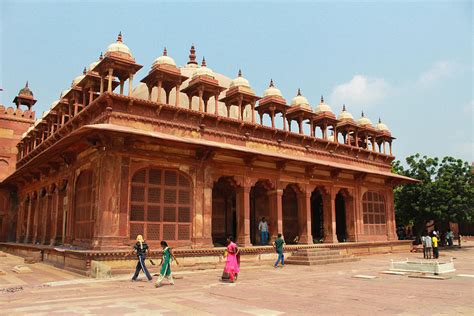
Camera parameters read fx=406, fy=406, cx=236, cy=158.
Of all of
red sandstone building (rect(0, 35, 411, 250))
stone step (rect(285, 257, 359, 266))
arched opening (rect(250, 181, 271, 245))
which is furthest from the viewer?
arched opening (rect(250, 181, 271, 245))

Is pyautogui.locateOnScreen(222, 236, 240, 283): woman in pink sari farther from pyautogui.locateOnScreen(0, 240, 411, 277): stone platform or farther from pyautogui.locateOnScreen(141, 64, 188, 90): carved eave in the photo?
pyautogui.locateOnScreen(141, 64, 188, 90): carved eave

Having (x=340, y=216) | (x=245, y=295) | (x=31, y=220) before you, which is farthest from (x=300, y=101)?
(x=31, y=220)

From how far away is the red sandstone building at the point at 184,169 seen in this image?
14.2 m

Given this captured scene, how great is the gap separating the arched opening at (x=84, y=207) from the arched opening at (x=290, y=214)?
10.3 m

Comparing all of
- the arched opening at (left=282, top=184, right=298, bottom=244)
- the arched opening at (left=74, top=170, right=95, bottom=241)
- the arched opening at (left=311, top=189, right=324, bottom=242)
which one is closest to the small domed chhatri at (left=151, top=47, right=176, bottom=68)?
the arched opening at (left=74, top=170, right=95, bottom=241)

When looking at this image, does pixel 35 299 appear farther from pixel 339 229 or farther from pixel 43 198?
pixel 339 229

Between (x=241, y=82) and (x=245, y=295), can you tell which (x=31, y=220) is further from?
(x=245, y=295)

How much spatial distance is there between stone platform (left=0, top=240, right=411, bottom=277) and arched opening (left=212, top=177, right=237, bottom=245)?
10.8 feet

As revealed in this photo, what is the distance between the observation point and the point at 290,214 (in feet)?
71.8

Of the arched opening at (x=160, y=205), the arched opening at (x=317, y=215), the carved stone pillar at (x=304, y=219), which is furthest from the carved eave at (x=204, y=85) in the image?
the arched opening at (x=317, y=215)

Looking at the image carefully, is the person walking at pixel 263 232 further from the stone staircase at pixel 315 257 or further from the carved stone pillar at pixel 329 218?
the carved stone pillar at pixel 329 218

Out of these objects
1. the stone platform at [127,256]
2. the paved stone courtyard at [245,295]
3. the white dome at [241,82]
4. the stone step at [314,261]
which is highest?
the white dome at [241,82]

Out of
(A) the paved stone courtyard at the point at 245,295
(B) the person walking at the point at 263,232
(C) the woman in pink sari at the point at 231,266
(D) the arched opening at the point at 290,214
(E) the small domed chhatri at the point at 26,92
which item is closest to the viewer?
(A) the paved stone courtyard at the point at 245,295

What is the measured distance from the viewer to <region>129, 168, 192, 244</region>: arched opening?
14.3 meters
